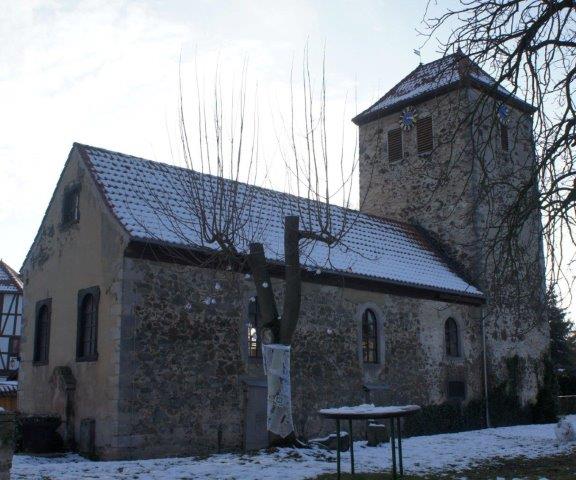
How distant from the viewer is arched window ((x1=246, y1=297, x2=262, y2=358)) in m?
14.0

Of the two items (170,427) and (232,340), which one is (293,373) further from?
(170,427)

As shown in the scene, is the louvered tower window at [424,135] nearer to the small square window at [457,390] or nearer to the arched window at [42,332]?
the small square window at [457,390]

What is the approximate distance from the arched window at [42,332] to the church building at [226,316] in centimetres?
3

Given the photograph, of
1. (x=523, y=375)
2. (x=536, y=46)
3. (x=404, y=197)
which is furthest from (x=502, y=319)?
(x=536, y=46)

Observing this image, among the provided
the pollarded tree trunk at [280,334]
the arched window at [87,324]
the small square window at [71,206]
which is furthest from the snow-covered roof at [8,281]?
the pollarded tree trunk at [280,334]

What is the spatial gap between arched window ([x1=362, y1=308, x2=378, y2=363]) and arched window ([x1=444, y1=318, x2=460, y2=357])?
2.95 meters

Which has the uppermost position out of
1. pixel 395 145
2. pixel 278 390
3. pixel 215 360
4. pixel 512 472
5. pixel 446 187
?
pixel 395 145

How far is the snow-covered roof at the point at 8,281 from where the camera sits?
3183 cm

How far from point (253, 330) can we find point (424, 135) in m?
11.2

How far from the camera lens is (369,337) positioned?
54.5 ft

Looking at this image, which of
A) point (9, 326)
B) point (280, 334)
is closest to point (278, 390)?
point (280, 334)

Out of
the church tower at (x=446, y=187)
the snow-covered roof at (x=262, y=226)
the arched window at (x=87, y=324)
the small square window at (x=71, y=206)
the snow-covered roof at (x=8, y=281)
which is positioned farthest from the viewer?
the snow-covered roof at (x=8, y=281)

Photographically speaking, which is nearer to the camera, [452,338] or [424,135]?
[452,338]

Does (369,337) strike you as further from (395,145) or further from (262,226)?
(395,145)
